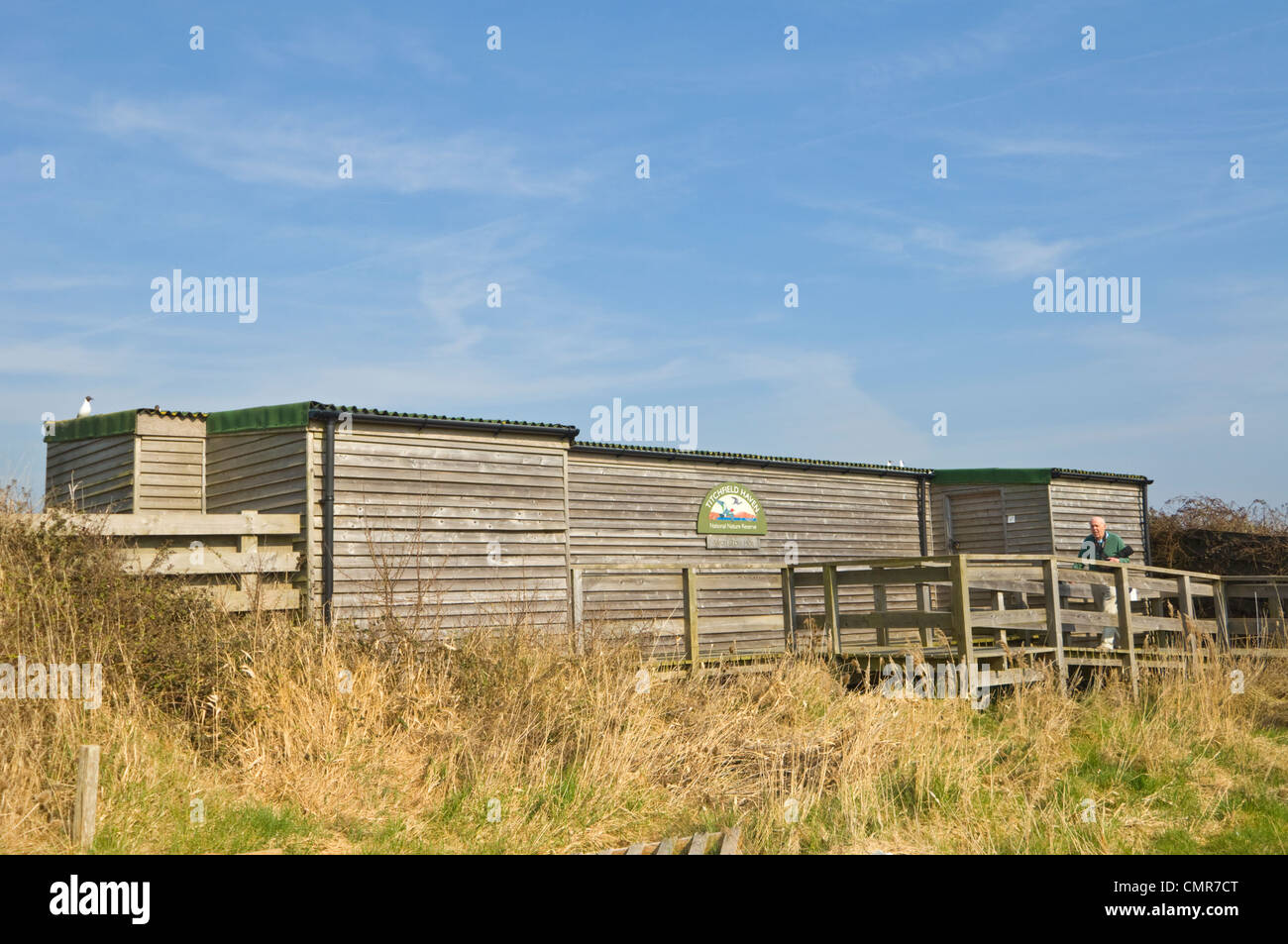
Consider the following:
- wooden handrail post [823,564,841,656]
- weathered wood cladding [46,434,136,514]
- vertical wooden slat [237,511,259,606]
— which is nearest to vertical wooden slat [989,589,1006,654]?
wooden handrail post [823,564,841,656]

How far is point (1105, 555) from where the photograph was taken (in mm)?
13648

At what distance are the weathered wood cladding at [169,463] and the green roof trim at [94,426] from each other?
24 centimetres

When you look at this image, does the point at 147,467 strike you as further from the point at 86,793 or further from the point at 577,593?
the point at 86,793

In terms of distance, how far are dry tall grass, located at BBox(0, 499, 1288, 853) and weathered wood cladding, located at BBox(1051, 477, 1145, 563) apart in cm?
1246

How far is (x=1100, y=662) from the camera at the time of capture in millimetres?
11727

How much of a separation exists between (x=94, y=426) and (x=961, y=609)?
11.8 m

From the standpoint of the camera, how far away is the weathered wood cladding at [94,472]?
14.4 meters

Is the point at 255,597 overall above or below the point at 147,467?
below

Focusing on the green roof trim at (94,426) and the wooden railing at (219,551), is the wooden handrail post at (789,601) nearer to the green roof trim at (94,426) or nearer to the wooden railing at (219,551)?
the wooden railing at (219,551)

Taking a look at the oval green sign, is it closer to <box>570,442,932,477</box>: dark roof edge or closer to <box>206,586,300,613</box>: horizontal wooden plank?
<box>570,442,932,477</box>: dark roof edge

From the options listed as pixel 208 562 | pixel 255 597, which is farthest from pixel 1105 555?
pixel 208 562
